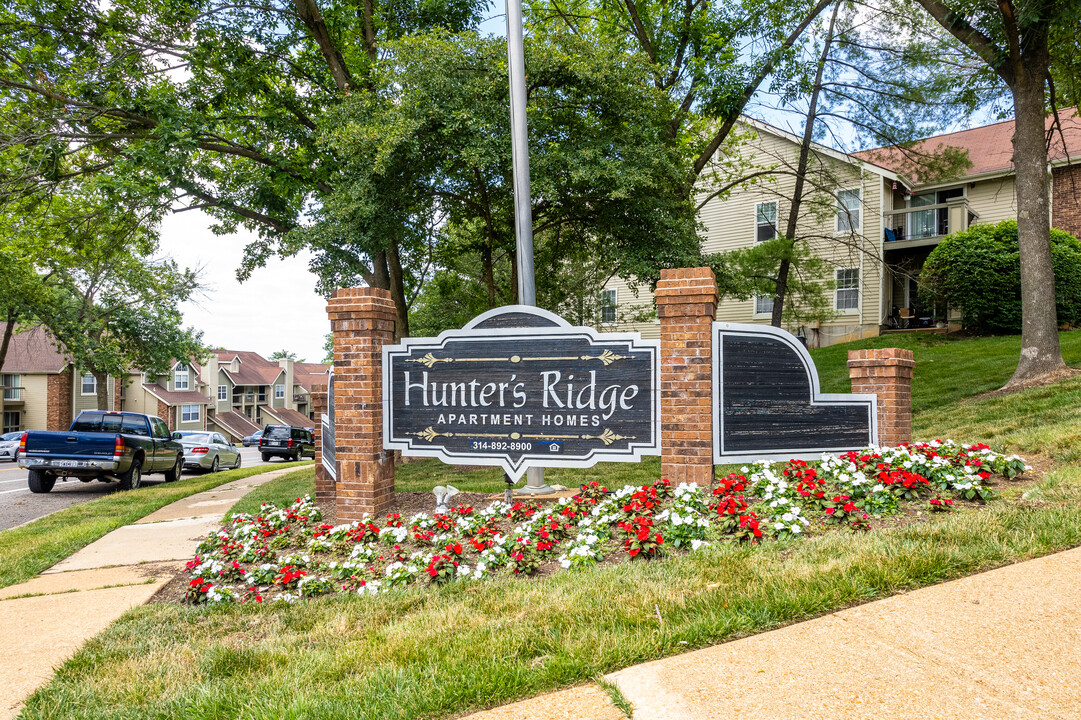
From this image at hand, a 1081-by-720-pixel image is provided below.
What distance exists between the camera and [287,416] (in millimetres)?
66188

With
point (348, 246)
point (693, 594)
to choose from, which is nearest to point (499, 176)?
point (348, 246)

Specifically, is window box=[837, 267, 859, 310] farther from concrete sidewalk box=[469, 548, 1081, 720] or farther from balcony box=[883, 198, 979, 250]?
concrete sidewalk box=[469, 548, 1081, 720]

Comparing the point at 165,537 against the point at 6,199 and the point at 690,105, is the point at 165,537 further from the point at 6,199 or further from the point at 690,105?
the point at 690,105

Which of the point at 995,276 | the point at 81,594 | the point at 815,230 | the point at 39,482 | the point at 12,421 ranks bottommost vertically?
the point at 12,421

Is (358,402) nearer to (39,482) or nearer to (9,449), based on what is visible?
(39,482)

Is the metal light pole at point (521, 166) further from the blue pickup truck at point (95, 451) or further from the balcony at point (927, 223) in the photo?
the balcony at point (927, 223)

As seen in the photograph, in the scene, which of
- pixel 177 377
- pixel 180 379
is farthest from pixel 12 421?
pixel 180 379

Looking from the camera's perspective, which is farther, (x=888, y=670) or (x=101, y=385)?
(x=101, y=385)

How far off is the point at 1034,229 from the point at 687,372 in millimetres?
9882

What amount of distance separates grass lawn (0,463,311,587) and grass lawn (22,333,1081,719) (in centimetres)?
307

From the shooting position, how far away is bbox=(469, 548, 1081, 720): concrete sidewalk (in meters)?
2.38

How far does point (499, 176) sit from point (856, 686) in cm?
1136

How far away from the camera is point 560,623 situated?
3336 millimetres

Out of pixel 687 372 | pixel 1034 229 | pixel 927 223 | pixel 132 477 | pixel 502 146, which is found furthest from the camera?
pixel 927 223
